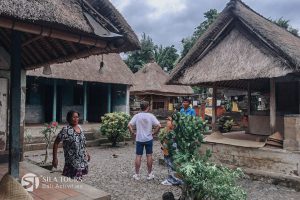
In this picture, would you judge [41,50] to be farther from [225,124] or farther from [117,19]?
[225,124]

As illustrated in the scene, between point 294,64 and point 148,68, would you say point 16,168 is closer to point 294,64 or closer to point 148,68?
point 294,64

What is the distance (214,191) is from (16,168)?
2779 millimetres

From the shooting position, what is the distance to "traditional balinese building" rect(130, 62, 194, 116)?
2144 centimetres

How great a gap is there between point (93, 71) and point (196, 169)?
12.2m

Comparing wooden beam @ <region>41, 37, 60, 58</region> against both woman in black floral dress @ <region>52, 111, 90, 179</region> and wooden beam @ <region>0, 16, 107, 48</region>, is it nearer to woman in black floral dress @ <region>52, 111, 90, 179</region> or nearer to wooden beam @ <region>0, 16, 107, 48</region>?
wooden beam @ <region>0, 16, 107, 48</region>

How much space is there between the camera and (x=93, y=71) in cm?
1587

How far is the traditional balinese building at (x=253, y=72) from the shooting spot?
23.0 feet

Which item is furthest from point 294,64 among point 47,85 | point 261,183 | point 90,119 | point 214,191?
point 90,119

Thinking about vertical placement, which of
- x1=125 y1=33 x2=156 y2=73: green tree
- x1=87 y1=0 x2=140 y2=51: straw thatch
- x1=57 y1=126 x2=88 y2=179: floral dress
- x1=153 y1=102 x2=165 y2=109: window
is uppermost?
x1=125 y1=33 x2=156 y2=73: green tree

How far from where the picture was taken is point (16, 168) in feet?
14.2

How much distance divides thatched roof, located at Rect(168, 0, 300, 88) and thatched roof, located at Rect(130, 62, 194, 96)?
1151 cm

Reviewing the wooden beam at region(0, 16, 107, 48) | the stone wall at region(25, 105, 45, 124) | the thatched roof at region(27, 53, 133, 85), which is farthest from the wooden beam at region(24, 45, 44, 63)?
the stone wall at region(25, 105, 45, 124)

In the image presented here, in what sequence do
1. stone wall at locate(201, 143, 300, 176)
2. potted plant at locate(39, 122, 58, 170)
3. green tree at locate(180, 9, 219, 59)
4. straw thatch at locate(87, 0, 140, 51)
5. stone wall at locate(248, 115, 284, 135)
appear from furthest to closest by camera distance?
green tree at locate(180, 9, 219, 59) < stone wall at locate(248, 115, 284, 135) < potted plant at locate(39, 122, 58, 170) < stone wall at locate(201, 143, 300, 176) < straw thatch at locate(87, 0, 140, 51)

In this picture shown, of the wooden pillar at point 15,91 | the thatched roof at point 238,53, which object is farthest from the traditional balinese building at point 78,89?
the wooden pillar at point 15,91
